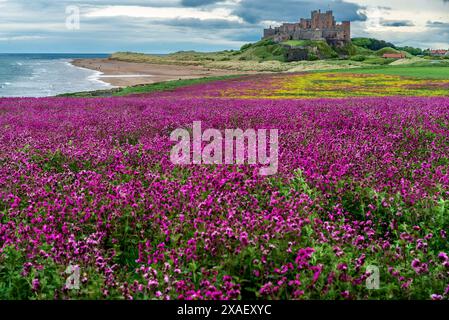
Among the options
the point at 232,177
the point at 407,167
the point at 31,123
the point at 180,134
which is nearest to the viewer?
the point at 232,177

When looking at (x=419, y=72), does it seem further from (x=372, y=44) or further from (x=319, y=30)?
(x=372, y=44)

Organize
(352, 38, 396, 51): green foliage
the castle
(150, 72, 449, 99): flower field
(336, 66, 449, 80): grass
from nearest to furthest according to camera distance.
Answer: (150, 72, 449, 99): flower field → (336, 66, 449, 80): grass → the castle → (352, 38, 396, 51): green foliage

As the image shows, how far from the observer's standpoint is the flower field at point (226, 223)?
326 cm

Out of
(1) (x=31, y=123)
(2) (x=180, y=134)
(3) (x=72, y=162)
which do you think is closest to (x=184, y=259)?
(3) (x=72, y=162)

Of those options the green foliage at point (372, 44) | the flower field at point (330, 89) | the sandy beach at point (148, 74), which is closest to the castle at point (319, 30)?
the green foliage at point (372, 44)

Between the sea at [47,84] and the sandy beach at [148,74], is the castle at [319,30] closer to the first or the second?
the sandy beach at [148,74]

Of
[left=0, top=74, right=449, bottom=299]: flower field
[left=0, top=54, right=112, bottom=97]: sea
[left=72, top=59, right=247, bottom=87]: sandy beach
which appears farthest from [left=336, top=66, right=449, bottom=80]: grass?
[left=0, top=74, right=449, bottom=299]: flower field

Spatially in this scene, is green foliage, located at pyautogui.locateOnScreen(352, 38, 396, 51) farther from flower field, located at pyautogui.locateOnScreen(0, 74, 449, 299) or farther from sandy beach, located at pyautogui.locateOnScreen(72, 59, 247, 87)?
flower field, located at pyautogui.locateOnScreen(0, 74, 449, 299)

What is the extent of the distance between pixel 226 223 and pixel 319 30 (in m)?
153

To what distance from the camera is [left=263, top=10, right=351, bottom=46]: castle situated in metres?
147

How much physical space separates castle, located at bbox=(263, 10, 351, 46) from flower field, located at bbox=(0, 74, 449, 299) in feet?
481
